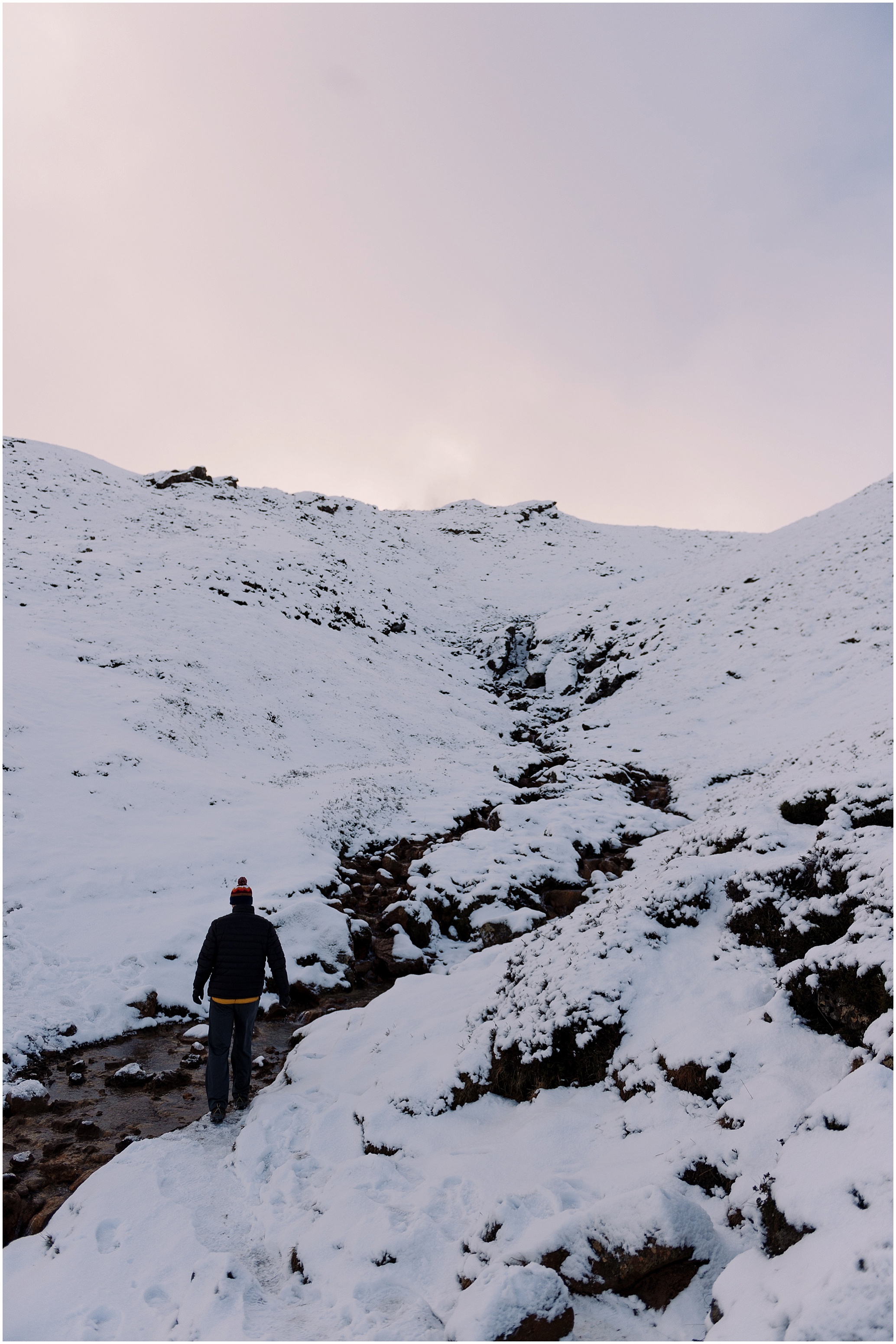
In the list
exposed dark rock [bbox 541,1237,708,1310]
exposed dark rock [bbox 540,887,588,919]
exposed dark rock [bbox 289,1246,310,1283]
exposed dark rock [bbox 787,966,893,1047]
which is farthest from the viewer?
exposed dark rock [bbox 540,887,588,919]

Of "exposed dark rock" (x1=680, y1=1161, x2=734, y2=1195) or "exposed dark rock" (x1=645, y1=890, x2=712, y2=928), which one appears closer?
"exposed dark rock" (x1=680, y1=1161, x2=734, y2=1195)

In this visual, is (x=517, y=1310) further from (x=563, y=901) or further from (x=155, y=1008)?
(x=563, y=901)

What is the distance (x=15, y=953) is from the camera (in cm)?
889

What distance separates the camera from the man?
22.0ft

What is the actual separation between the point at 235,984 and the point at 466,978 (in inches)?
133

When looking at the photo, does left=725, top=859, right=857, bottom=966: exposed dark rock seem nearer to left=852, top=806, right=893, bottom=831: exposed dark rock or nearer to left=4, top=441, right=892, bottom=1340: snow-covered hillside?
left=4, top=441, right=892, bottom=1340: snow-covered hillside

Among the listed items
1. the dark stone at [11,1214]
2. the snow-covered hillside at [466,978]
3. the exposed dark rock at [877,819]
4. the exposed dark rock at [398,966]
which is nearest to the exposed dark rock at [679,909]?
the snow-covered hillside at [466,978]

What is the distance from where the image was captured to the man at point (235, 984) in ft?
22.0

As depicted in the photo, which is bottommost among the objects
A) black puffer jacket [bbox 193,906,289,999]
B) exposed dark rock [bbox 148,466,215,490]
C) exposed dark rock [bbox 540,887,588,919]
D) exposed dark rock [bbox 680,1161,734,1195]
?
exposed dark rock [bbox 540,887,588,919]

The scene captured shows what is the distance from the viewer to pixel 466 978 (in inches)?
346

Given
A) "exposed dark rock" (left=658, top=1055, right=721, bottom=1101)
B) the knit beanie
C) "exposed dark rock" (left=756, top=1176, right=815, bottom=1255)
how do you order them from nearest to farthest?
"exposed dark rock" (left=756, top=1176, right=815, bottom=1255)
"exposed dark rock" (left=658, top=1055, right=721, bottom=1101)
the knit beanie

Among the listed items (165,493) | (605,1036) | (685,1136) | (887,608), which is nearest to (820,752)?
(605,1036)

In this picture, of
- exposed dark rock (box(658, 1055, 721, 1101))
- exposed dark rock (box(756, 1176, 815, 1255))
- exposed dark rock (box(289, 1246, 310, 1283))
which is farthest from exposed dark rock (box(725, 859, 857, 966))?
exposed dark rock (box(289, 1246, 310, 1283))

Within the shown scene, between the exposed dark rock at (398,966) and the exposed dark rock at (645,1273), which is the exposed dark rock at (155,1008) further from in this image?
the exposed dark rock at (645,1273)
